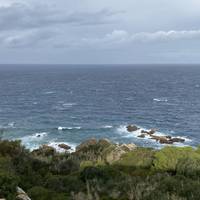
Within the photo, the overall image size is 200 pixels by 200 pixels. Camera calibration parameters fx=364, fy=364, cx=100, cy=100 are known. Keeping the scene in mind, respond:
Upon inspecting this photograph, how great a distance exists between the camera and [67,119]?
84.1 meters

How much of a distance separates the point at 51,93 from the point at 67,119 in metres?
48.8

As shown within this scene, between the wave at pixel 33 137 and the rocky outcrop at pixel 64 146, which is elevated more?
the wave at pixel 33 137

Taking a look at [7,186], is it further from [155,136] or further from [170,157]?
[155,136]

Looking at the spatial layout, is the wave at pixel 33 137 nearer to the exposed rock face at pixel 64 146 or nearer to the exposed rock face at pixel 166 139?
the exposed rock face at pixel 64 146

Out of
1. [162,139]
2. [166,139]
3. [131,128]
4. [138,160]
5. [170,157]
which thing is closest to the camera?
[170,157]

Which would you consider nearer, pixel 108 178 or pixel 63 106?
pixel 108 178

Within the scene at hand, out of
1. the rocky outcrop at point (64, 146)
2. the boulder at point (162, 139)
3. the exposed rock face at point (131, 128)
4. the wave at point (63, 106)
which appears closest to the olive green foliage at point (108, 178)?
the rocky outcrop at point (64, 146)

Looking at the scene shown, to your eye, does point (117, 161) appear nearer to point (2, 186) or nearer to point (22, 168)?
point (22, 168)

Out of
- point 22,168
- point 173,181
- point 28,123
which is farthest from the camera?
point 28,123

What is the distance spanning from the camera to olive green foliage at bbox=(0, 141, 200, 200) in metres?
17.0

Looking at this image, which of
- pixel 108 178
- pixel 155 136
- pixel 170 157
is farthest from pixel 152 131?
pixel 108 178

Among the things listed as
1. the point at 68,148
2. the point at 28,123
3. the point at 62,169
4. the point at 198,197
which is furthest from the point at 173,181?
the point at 28,123

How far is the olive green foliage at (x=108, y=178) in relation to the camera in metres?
17.0

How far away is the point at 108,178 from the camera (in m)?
22.0
